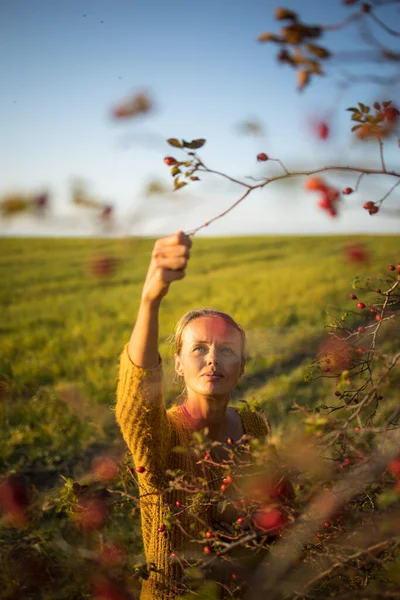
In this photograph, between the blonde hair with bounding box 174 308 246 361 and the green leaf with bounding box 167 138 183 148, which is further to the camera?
the blonde hair with bounding box 174 308 246 361

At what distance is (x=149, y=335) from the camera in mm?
1596

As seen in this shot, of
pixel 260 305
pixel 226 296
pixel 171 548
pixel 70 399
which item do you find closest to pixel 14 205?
pixel 171 548

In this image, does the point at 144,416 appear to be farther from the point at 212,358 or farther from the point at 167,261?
the point at 167,261

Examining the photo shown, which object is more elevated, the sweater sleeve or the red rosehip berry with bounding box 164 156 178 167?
the red rosehip berry with bounding box 164 156 178 167

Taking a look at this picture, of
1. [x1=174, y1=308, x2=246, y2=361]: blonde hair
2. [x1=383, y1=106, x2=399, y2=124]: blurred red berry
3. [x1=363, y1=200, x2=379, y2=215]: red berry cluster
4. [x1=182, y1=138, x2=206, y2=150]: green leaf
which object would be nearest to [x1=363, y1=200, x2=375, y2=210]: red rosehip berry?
[x1=363, y1=200, x2=379, y2=215]: red berry cluster

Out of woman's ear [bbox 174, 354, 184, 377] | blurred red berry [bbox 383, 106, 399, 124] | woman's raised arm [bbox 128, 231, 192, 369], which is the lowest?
woman's ear [bbox 174, 354, 184, 377]

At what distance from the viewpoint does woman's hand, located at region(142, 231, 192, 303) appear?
131cm

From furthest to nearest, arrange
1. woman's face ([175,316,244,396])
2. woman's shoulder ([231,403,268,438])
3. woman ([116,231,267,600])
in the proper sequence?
woman's shoulder ([231,403,268,438]), woman's face ([175,316,244,396]), woman ([116,231,267,600])

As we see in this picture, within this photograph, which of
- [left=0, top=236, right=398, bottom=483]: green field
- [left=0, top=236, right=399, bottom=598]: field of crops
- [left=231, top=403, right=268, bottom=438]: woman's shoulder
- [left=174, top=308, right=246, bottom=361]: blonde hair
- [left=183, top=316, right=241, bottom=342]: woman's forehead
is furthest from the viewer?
[left=0, top=236, right=398, bottom=483]: green field

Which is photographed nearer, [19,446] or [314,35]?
[314,35]

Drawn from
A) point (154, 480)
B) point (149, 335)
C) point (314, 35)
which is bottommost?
point (154, 480)

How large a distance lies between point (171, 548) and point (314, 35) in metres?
1.81

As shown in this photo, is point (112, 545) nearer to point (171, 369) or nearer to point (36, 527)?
point (36, 527)

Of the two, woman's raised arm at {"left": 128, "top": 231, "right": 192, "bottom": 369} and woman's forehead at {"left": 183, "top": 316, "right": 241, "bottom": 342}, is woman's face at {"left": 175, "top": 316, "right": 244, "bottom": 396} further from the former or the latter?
woman's raised arm at {"left": 128, "top": 231, "right": 192, "bottom": 369}
